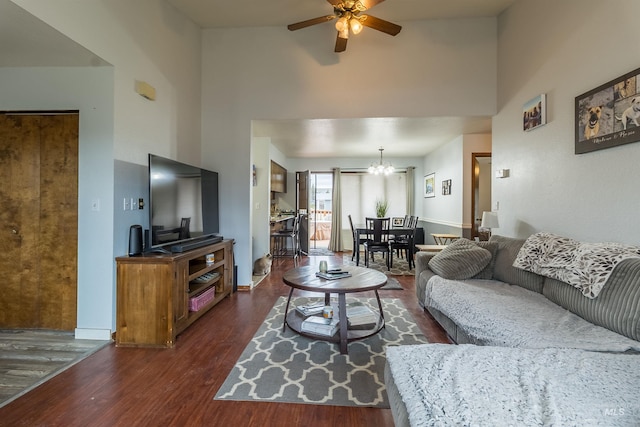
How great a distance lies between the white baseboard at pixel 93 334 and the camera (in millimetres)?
2406

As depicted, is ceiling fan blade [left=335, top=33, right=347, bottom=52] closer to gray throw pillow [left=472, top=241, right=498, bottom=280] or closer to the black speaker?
gray throw pillow [left=472, top=241, right=498, bottom=280]

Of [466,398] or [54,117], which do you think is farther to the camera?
[54,117]

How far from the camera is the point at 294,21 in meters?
3.71

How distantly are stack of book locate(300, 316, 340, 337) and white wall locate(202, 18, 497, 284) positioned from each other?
1803mm

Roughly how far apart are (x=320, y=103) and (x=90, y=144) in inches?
99.7

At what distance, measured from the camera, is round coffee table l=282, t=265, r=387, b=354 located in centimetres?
222

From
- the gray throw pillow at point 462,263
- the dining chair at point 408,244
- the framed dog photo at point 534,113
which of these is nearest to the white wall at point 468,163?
the dining chair at point 408,244

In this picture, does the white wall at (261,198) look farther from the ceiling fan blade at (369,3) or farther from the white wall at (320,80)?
the ceiling fan blade at (369,3)

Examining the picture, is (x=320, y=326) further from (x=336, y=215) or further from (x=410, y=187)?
(x=410, y=187)

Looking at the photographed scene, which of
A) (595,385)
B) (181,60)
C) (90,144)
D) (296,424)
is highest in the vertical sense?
(181,60)

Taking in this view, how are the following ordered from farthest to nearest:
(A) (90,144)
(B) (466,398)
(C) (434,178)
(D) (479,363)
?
1. (C) (434,178)
2. (A) (90,144)
3. (D) (479,363)
4. (B) (466,398)

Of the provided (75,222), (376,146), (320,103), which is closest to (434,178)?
(376,146)

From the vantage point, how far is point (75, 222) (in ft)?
8.18

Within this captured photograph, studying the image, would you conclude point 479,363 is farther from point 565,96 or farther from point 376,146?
point 376,146
